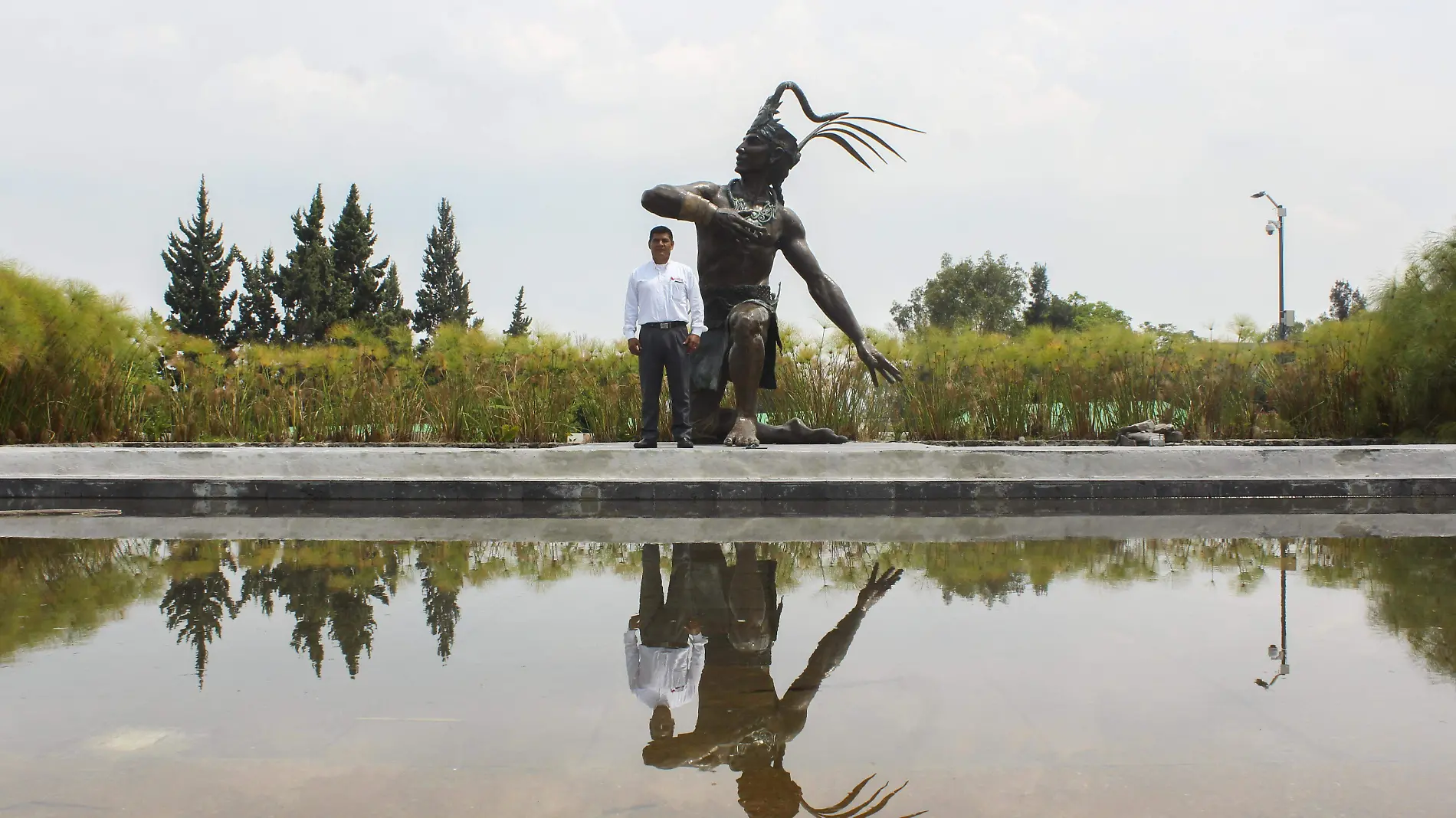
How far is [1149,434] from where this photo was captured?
8453 millimetres

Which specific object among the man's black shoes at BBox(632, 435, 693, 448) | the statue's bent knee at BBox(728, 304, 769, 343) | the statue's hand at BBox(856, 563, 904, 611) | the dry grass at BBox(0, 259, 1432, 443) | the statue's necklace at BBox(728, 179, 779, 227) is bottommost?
the statue's hand at BBox(856, 563, 904, 611)

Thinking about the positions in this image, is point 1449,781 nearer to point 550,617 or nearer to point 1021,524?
point 550,617

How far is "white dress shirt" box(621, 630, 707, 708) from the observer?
8.44 feet

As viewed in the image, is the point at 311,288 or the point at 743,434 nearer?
the point at 743,434

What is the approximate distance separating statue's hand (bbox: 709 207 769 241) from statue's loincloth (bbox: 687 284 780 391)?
0.34 metres

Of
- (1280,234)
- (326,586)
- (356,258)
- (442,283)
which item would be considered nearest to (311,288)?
(356,258)

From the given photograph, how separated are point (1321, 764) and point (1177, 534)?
3727 millimetres

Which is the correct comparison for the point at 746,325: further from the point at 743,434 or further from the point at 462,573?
Answer: the point at 462,573

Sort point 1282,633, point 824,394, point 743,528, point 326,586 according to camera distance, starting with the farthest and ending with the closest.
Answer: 1. point 824,394
2. point 743,528
3. point 326,586
4. point 1282,633

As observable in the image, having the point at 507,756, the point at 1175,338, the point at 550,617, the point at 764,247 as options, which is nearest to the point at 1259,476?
the point at 764,247

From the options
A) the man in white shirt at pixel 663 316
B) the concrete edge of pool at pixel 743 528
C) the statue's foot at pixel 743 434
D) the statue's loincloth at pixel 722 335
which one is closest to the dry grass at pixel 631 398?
the statue's loincloth at pixel 722 335

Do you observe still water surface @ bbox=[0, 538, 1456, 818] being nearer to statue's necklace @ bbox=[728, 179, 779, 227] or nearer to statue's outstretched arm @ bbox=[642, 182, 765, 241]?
statue's outstretched arm @ bbox=[642, 182, 765, 241]

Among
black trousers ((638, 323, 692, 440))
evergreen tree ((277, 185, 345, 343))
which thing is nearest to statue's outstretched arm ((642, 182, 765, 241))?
black trousers ((638, 323, 692, 440))

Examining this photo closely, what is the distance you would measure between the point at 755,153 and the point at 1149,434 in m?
3.63
